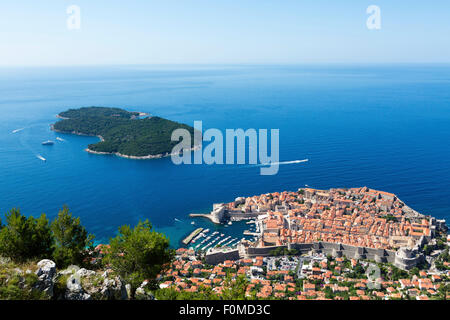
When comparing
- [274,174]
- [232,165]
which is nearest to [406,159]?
[274,174]

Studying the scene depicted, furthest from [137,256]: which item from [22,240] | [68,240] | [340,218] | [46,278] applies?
[340,218]

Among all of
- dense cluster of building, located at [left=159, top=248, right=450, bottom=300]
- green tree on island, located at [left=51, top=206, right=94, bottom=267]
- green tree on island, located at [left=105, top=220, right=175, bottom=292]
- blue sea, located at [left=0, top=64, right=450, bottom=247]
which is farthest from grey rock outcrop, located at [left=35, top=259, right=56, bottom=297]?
blue sea, located at [left=0, top=64, right=450, bottom=247]

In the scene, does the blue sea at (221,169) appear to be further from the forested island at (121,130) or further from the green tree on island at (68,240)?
the green tree on island at (68,240)

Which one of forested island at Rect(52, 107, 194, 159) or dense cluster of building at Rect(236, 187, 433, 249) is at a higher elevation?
forested island at Rect(52, 107, 194, 159)

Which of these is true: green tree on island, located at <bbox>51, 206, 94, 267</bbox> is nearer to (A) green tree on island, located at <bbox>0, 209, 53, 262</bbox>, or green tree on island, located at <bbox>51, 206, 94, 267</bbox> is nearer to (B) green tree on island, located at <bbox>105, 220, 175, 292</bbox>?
(A) green tree on island, located at <bbox>0, 209, 53, 262</bbox>

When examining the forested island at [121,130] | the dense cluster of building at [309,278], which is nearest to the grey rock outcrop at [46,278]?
the dense cluster of building at [309,278]

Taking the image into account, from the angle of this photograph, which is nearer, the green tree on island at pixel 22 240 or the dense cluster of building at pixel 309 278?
the green tree on island at pixel 22 240
